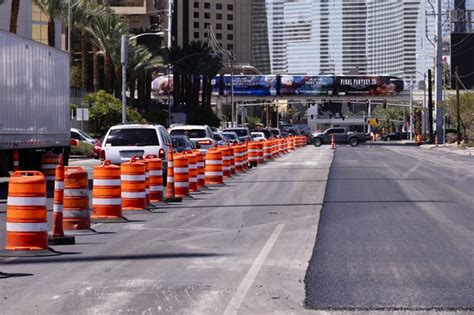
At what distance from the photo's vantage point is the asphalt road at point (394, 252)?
9.00 meters

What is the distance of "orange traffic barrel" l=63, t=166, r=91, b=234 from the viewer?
14.2 meters

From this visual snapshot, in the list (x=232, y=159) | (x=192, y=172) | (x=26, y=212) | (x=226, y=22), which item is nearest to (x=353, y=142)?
(x=232, y=159)

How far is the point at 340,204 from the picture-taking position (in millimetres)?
19750

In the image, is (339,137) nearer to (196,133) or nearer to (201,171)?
(196,133)

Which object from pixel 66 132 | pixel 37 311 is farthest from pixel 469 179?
pixel 37 311

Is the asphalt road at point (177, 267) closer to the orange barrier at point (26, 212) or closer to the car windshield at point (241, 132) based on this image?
the orange barrier at point (26, 212)

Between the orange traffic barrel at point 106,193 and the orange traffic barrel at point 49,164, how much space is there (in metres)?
10.0

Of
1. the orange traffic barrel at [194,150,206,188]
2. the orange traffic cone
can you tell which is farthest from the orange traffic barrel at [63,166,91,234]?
the orange traffic barrel at [194,150,206,188]

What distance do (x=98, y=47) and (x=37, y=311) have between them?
5994cm

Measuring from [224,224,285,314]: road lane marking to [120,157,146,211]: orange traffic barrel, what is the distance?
14.1 feet

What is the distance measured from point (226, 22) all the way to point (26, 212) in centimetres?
16719

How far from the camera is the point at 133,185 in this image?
59.0ft

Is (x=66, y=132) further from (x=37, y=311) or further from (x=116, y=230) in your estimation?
(x=37, y=311)

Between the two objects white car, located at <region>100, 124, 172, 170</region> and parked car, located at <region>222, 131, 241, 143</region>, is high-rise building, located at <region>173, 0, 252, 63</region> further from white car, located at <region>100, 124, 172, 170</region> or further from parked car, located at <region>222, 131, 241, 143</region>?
white car, located at <region>100, 124, 172, 170</region>
